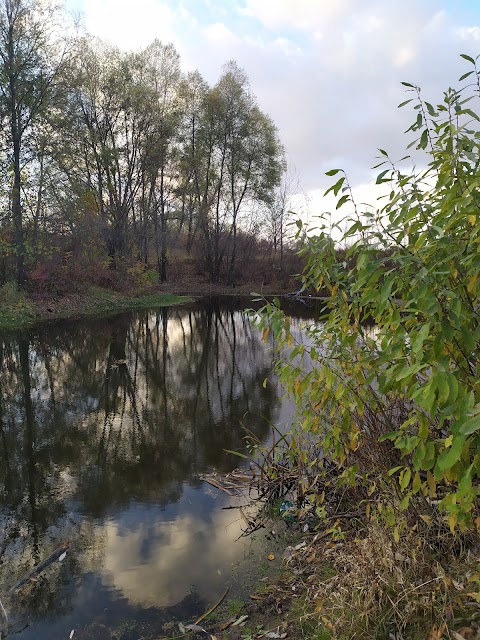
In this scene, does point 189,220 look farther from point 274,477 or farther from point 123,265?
point 274,477

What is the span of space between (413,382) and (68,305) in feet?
73.0

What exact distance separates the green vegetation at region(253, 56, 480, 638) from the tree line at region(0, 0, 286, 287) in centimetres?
1993

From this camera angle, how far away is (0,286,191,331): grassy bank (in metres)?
19.0

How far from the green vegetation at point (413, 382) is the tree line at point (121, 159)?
19935 millimetres

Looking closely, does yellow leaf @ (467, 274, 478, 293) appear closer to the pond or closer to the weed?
the pond

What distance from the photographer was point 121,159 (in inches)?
1310

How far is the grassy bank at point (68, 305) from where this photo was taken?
1897 centimetres

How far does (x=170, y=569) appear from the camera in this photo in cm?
427

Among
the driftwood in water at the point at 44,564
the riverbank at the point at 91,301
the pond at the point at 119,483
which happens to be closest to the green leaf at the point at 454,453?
the pond at the point at 119,483

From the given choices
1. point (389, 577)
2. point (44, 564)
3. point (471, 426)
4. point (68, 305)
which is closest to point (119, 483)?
point (44, 564)

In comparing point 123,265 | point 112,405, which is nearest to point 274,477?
point 112,405

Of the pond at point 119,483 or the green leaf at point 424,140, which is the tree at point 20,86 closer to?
the pond at point 119,483

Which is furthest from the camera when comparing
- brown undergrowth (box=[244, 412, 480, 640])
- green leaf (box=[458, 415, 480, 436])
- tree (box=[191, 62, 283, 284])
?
tree (box=[191, 62, 283, 284])

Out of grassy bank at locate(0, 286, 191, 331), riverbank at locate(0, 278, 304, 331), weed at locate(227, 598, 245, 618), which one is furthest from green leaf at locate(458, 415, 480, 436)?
grassy bank at locate(0, 286, 191, 331)
